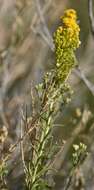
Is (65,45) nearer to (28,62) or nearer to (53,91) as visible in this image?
(53,91)

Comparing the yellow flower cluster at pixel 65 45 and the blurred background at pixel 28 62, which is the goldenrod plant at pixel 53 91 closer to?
the yellow flower cluster at pixel 65 45

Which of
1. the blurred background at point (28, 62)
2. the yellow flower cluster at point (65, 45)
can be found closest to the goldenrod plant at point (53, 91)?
the yellow flower cluster at point (65, 45)

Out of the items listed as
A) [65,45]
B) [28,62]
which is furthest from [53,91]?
[28,62]

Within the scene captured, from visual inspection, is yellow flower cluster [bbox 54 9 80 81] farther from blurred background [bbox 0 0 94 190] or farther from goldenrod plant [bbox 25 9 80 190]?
blurred background [bbox 0 0 94 190]

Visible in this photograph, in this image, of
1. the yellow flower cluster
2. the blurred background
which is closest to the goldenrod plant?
the yellow flower cluster

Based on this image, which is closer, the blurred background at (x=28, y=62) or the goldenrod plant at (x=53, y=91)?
the goldenrod plant at (x=53, y=91)

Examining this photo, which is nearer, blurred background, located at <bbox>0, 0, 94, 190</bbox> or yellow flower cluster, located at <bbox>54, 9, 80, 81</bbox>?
yellow flower cluster, located at <bbox>54, 9, 80, 81</bbox>

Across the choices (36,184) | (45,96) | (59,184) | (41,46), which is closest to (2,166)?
(36,184)

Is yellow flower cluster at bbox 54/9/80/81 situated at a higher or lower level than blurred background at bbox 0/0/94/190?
lower
